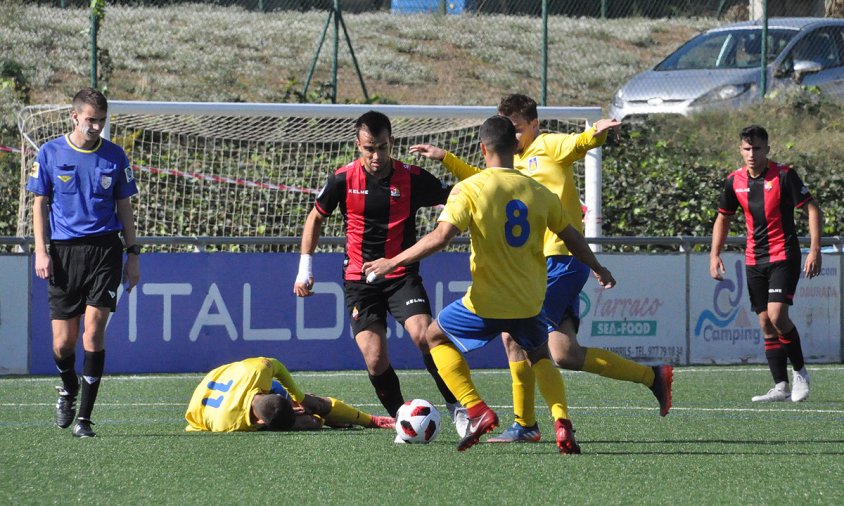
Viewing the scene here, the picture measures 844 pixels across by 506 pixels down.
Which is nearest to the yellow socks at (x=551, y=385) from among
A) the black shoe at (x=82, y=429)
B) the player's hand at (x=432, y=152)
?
the player's hand at (x=432, y=152)

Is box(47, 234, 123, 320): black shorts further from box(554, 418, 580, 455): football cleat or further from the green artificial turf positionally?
box(554, 418, 580, 455): football cleat

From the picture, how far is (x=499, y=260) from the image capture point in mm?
6730

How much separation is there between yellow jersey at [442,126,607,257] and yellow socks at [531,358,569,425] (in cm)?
101

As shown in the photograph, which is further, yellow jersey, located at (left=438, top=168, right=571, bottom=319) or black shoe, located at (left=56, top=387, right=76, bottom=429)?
black shoe, located at (left=56, top=387, right=76, bottom=429)

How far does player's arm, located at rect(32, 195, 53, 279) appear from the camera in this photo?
296 inches

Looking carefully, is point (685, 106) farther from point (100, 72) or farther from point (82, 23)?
point (82, 23)

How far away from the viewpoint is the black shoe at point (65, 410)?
25.9 feet

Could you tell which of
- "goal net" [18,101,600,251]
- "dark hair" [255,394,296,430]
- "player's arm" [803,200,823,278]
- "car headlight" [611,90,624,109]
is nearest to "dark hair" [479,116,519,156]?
"dark hair" [255,394,296,430]

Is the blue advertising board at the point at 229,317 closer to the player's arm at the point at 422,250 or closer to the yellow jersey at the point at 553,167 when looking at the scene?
the yellow jersey at the point at 553,167

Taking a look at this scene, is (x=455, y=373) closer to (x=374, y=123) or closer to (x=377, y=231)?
(x=377, y=231)

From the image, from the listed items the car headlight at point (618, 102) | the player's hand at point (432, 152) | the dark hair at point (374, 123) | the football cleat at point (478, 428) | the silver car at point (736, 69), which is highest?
the silver car at point (736, 69)

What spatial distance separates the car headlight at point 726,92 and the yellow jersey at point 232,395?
38.9 ft

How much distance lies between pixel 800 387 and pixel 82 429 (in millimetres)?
5399

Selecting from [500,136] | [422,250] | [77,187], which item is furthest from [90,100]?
[500,136]
